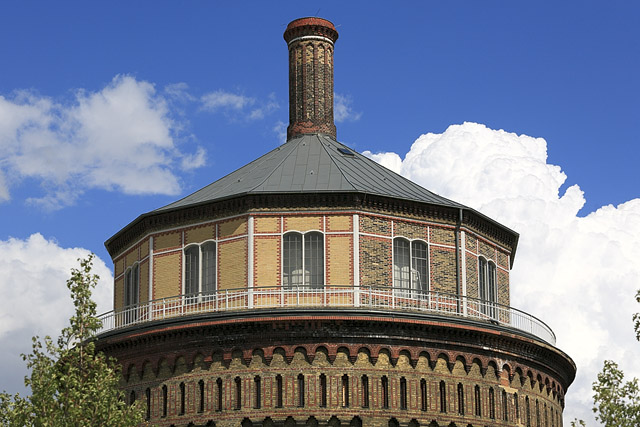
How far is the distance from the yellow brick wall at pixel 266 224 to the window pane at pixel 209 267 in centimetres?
207

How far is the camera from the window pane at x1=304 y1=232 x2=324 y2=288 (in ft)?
152

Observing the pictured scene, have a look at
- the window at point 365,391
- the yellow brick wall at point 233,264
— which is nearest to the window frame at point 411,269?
the window at point 365,391

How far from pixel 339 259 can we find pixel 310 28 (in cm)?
1572

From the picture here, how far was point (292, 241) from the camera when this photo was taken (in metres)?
47.2

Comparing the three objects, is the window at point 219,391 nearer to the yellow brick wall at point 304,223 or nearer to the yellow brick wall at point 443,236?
the yellow brick wall at point 304,223

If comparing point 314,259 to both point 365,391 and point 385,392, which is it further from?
point 385,392

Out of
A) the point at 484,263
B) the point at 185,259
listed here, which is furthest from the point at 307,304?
the point at 484,263

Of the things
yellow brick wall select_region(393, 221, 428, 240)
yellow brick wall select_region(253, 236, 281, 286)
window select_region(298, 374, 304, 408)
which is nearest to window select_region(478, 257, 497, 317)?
yellow brick wall select_region(393, 221, 428, 240)

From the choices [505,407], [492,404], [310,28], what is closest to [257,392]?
[492,404]

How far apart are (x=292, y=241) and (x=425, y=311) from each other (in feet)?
19.2

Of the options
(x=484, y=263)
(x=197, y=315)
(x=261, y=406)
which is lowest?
(x=261, y=406)

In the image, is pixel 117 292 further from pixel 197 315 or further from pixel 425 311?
pixel 425 311

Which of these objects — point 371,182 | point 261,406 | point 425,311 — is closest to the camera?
point 261,406

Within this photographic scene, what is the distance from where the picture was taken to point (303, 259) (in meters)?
46.8
